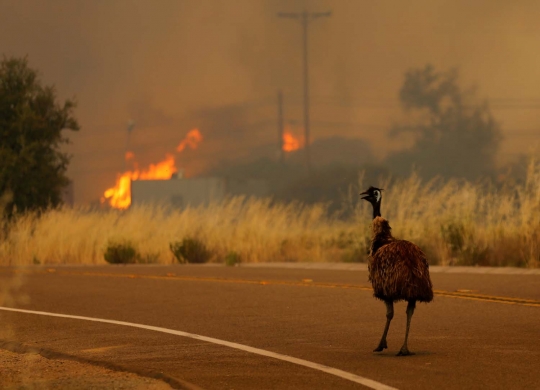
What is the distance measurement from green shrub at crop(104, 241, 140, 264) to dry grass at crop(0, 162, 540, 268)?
1.72ft

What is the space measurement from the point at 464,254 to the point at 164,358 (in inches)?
548

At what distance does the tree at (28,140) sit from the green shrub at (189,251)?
8.72 meters

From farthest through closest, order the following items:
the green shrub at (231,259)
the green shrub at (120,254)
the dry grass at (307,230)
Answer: the green shrub at (120,254), the green shrub at (231,259), the dry grass at (307,230)

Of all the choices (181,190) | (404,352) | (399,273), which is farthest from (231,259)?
(181,190)

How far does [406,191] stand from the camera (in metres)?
26.9

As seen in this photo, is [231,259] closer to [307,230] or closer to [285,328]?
[307,230]

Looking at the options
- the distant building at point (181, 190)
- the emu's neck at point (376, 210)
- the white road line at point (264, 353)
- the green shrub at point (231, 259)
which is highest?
the distant building at point (181, 190)

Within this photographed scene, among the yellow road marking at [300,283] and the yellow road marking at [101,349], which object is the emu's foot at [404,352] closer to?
the yellow road marking at [101,349]

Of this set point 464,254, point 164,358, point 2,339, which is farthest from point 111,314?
point 464,254

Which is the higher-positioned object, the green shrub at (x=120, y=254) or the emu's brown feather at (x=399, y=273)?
the green shrub at (x=120, y=254)

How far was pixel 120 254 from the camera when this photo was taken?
27703mm

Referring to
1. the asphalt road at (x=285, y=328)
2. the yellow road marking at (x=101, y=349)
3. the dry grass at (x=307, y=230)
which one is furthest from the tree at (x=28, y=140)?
the yellow road marking at (x=101, y=349)

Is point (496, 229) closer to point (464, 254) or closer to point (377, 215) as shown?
point (464, 254)

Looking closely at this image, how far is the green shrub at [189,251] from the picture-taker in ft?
90.4
